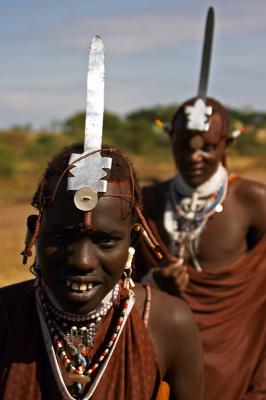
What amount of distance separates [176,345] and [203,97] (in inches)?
107

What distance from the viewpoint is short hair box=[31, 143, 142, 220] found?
2500 millimetres

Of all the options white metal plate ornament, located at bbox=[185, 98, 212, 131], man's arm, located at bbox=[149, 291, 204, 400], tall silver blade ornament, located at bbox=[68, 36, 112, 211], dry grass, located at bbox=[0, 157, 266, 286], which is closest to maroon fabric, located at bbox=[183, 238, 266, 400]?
white metal plate ornament, located at bbox=[185, 98, 212, 131]

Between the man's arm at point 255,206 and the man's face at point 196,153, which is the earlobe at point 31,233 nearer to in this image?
the man's face at point 196,153

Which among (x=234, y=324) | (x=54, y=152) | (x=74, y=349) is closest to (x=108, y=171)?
(x=74, y=349)

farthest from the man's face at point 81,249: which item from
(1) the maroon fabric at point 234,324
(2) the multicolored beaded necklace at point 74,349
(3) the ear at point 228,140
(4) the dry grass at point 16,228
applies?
(4) the dry grass at point 16,228

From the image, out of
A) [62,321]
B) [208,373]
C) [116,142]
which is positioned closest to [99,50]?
[62,321]

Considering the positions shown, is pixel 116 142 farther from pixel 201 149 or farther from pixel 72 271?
pixel 72 271

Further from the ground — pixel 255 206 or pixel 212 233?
pixel 255 206

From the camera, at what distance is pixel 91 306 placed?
98.8 inches

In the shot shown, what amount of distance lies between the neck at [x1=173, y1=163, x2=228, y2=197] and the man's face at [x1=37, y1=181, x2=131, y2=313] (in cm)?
265

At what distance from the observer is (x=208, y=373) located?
457 centimetres

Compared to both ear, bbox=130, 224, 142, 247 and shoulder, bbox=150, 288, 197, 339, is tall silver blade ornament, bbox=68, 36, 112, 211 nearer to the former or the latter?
ear, bbox=130, 224, 142, 247

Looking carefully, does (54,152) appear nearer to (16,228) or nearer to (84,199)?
(16,228)

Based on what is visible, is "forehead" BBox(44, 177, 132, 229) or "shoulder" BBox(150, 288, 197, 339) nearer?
"forehead" BBox(44, 177, 132, 229)
